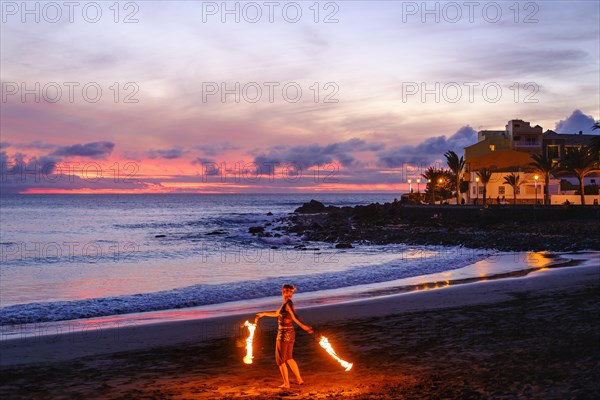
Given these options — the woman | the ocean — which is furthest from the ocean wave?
the woman

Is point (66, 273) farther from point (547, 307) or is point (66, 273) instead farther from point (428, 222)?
point (428, 222)

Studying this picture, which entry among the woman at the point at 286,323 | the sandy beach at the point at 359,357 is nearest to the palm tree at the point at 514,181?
the sandy beach at the point at 359,357

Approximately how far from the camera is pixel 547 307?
17188 mm

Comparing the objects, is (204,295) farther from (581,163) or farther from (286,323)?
(581,163)

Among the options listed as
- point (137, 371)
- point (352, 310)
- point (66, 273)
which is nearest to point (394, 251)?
point (66, 273)

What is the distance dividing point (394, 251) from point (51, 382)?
115 feet

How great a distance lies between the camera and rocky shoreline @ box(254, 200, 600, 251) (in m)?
45.5

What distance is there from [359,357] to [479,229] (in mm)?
50959

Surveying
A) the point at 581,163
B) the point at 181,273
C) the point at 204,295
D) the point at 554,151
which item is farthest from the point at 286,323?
the point at 554,151

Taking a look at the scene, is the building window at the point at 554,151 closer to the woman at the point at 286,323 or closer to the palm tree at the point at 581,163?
the palm tree at the point at 581,163

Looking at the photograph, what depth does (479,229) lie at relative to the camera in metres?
60.5

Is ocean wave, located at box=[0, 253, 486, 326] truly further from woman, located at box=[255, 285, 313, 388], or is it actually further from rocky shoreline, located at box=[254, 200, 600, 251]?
rocky shoreline, located at box=[254, 200, 600, 251]

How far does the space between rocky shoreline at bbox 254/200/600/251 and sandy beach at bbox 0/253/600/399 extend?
27339 millimetres

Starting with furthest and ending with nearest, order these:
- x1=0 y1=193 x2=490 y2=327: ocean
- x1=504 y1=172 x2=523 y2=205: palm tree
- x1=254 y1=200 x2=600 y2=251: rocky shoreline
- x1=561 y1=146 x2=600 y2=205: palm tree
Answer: x1=504 y1=172 x2=523 y2=205: palm tree → x1=561 y1=146 x2=600 y2=205: palm tree → x1=254 y1=200 x2=600 y2=251: rocky shoreline → x1=0 y1=193 x2=490 y2=327: ocean
